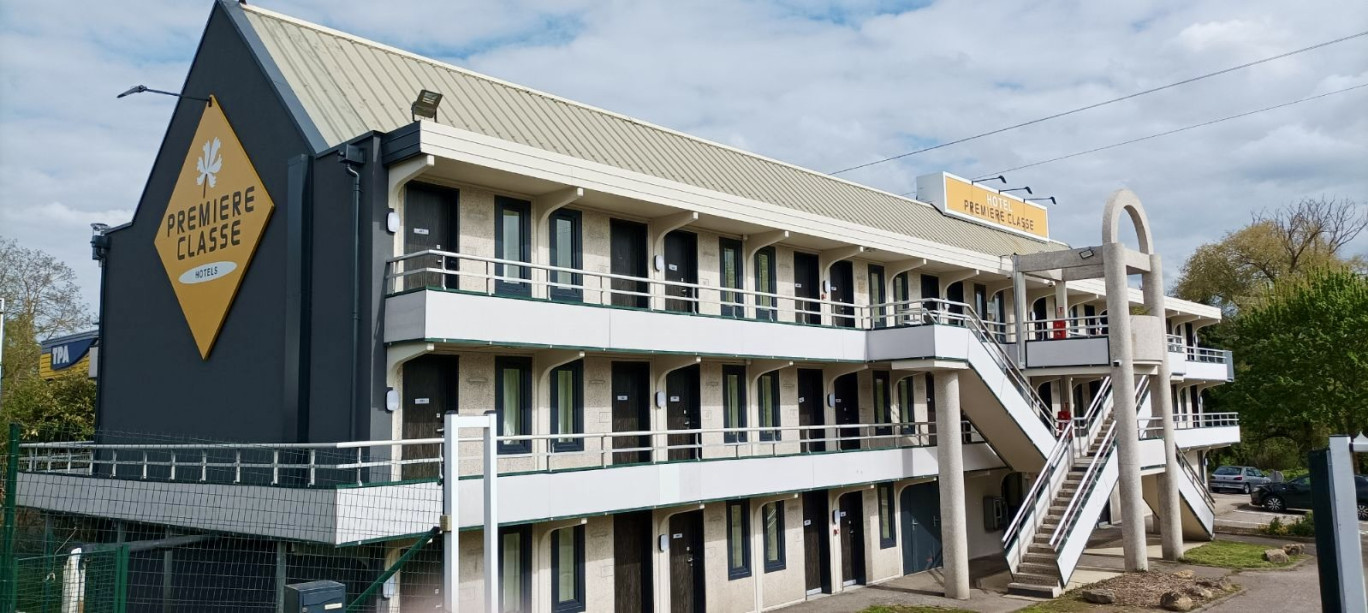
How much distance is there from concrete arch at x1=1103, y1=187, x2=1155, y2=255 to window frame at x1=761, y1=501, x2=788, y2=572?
10934 mm

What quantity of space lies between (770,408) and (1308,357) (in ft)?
103

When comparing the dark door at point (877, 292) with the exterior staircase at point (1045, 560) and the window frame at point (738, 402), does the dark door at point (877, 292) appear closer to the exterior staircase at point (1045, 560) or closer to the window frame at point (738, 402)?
the window frame at point (738, 402)

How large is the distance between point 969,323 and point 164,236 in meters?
18.7

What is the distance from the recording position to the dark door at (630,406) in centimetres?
1895

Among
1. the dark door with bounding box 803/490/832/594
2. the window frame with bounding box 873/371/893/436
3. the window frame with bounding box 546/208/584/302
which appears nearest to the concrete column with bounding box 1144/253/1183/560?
the window frame with bounding box 873/371/893/436

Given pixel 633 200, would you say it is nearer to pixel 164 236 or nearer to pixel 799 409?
pixel 799 409

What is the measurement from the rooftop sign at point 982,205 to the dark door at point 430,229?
22.0m

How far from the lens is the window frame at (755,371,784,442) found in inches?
866

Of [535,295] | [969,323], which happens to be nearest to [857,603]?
[969,323]

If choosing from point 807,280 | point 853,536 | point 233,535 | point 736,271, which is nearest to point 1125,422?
point 853,536

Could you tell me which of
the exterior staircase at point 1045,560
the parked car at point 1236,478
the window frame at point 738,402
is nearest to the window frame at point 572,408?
the window frame at point 738,402

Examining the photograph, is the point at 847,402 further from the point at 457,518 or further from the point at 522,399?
the point at 457,518

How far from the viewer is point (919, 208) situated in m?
33.1

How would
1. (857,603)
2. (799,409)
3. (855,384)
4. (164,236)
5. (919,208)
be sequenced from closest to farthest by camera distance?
(164,236) → (857,603) → (799,409) → (855,384) → (919,208)
